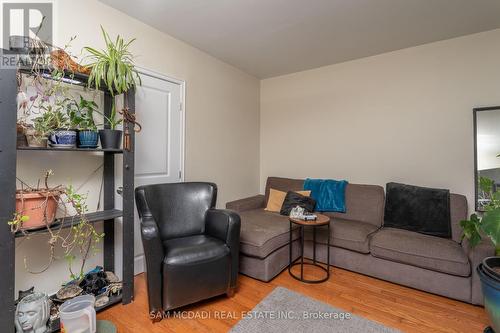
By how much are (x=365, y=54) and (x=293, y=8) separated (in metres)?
1.43

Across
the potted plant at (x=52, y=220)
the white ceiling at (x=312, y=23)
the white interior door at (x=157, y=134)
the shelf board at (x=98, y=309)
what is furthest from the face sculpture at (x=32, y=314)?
the white ceiling at (x=312, y=23)

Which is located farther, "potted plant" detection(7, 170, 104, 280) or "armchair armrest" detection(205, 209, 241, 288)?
"armchair armrest" detection(205, 209, 241, 288)

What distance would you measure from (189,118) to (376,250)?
8.13 ft

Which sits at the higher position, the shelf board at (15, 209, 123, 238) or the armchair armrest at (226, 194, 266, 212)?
the shelf board at (15, 209, 123, 238)

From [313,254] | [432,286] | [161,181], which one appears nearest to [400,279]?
[432,286]

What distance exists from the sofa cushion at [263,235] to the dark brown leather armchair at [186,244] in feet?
1.09

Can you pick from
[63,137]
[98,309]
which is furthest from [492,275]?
[63,137]

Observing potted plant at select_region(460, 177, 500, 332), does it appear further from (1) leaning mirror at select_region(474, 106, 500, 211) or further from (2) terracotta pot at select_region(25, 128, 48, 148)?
(2) terracotta pot at select_region(25, 128, 48, 148)

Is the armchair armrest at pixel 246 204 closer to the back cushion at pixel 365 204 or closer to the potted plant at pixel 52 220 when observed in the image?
the back cushion at pixel 365 204

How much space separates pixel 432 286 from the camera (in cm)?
208

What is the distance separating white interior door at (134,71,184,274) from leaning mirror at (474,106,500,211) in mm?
3186

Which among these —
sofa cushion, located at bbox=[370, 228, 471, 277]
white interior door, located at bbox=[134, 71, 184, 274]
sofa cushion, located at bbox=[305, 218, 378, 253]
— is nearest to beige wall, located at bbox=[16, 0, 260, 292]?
white interior door, located at bbox=[134, 71, 184, 274]

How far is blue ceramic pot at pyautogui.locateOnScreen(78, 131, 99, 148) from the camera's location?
67.3 inches

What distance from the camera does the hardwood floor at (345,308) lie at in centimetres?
168
